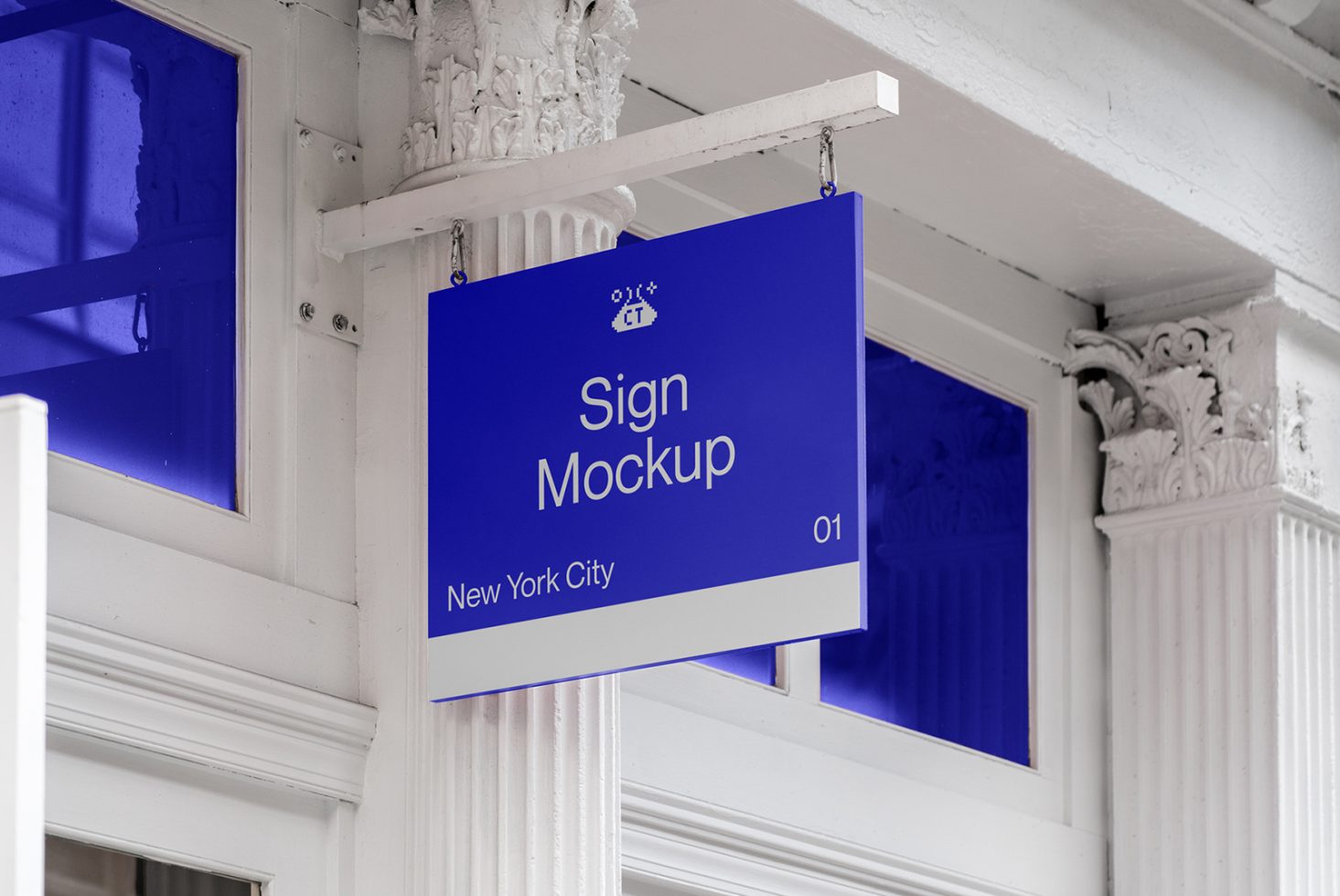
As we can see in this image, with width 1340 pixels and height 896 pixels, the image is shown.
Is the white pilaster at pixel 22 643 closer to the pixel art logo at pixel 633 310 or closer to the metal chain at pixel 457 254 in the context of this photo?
the pixel art logo at pixel 633 310

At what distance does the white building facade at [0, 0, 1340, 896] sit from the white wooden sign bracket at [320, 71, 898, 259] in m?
0.10

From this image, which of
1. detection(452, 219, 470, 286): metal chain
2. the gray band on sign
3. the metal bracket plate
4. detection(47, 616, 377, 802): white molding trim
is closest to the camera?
the gray band on sign

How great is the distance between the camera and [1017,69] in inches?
226

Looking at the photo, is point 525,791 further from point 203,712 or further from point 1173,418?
point 1173,418

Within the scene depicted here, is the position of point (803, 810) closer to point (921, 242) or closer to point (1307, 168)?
point (921, 242)

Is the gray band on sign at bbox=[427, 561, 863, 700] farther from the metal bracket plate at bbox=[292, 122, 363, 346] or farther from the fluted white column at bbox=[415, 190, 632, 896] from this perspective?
the metal bracket plate at bbox=[292, 122, 363, 346]

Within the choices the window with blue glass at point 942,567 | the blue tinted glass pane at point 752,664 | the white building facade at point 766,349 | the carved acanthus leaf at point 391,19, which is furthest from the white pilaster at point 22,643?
the window with blue glass at point 942,567

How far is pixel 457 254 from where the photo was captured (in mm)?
4422

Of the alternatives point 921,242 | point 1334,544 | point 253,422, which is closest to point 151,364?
point 253,422

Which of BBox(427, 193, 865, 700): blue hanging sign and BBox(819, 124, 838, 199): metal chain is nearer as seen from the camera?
BBox(427, 193, 865, 700): blue hanging sign

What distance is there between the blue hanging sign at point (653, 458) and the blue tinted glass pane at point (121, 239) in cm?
47

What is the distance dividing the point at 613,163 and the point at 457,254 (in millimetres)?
384

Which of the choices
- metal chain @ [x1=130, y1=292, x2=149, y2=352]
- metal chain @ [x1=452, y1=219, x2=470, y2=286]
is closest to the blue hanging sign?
metal chain @ [x1=452, y1=219, x2=470, y2=286]

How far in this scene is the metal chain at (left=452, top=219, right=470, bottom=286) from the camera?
439cm
